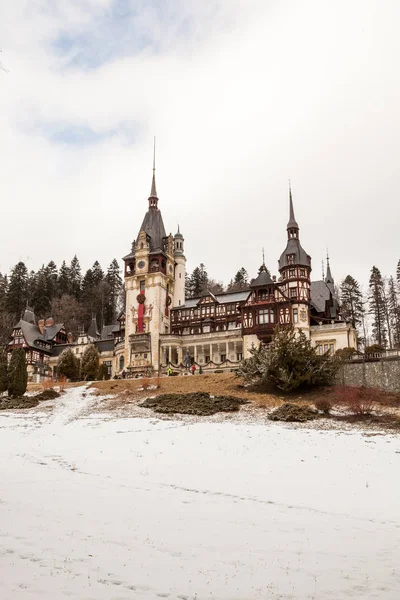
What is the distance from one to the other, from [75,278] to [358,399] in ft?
273

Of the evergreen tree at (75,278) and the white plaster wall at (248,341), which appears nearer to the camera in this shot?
the white plaster wall at (248,341)

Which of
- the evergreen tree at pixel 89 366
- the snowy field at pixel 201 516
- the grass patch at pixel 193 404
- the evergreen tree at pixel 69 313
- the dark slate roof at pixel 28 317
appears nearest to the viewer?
the snowy field at pixel 201 516

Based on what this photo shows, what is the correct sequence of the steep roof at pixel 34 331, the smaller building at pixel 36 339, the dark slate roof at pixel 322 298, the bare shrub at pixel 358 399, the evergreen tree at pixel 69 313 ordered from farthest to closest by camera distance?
the evergreen tree at pixel 69 313, the steep roof at pixel 34 331, the smaller building at pixel 36 339, the dark slate roof at pixel 322 298, the bare shrub at pixel 358 399

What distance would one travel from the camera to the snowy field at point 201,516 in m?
7.62

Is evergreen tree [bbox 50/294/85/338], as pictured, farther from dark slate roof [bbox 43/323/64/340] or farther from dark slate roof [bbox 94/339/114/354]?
dark slate roof [bbox 94/339/114/354]

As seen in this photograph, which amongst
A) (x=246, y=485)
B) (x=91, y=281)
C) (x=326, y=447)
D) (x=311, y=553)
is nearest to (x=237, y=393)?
(x=326, y=447)

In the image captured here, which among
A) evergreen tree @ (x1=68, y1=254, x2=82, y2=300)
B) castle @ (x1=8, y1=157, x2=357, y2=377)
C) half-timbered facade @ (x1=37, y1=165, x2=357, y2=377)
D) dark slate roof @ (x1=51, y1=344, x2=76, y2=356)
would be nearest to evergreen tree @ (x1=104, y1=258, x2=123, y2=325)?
evergreen tree @ (x1=68, y1=254, x2=82, y2=300)

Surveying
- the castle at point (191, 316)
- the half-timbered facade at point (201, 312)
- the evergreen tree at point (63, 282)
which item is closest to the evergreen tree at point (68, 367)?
the castle at point (191, 316)

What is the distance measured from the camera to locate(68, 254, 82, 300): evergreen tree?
100 m

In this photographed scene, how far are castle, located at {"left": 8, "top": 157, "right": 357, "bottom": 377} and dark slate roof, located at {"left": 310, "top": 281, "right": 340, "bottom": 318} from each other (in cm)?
12

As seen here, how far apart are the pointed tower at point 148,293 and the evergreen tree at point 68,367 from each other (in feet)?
28.5

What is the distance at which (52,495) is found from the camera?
1285 centimetres

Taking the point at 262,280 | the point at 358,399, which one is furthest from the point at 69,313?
the point at 358,399

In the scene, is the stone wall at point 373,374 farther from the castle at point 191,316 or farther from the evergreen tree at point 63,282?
the evergreen tree at point 63,282
